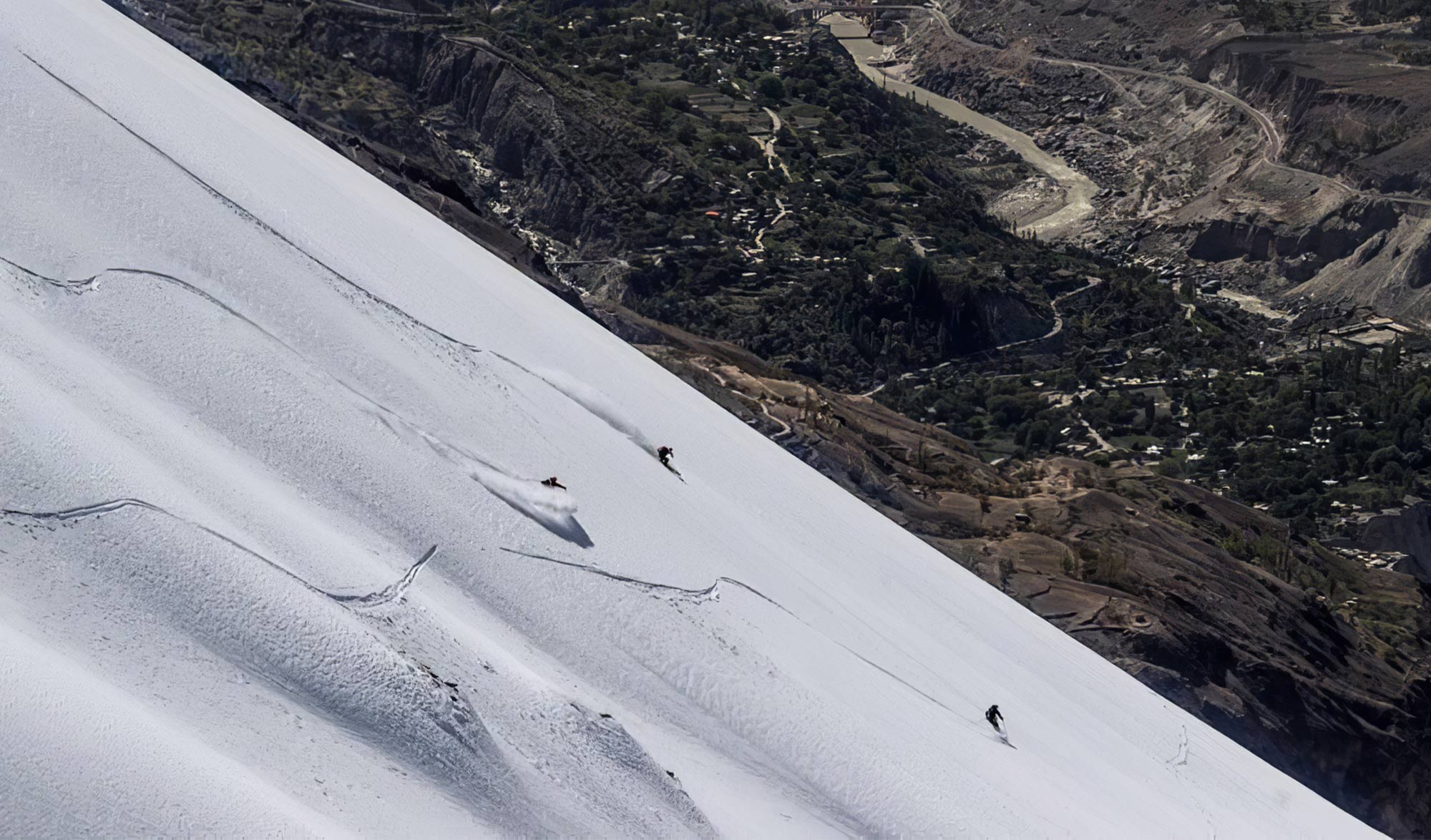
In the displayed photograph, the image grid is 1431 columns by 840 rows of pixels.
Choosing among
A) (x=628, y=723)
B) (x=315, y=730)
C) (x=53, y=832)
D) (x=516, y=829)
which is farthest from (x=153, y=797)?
(x=628, y=723)

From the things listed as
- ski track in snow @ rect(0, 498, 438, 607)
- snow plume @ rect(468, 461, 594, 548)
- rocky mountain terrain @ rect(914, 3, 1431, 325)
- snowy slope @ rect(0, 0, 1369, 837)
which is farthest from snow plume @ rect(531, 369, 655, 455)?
rocky mountain terrain @ rect(914, 3, 1431, 325)

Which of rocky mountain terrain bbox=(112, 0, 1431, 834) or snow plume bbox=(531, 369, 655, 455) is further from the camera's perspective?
rocky mountain terrain bbox=(112, 0, 1431, 834)

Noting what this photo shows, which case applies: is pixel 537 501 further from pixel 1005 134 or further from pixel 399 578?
pixel 1005 134

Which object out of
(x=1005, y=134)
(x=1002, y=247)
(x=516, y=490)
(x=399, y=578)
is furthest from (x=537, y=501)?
(x=1005, y=134)

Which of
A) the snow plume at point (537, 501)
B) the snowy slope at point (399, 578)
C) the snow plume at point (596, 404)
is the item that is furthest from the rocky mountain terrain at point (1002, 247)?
the snow plume at point (537, 501)

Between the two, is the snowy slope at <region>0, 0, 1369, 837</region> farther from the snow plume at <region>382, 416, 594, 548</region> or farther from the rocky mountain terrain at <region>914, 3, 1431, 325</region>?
the rocky mountain terrain at <region>914, 3, 1431, 325</region>

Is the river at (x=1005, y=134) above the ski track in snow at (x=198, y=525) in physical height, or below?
below

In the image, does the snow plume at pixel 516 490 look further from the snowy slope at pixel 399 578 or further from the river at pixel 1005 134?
the river at pixel 1005 134
